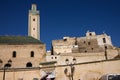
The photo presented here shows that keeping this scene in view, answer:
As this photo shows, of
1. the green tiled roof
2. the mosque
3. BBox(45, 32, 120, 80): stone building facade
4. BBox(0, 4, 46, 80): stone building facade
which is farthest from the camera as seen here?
the green tiled roof

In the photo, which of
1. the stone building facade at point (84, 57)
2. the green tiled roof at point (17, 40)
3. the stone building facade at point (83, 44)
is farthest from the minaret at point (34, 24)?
the green tiled roof at point (17, 40)

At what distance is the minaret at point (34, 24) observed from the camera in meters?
69.3

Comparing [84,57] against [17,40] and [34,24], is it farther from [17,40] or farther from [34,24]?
[34,24]

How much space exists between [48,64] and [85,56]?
76.7ft

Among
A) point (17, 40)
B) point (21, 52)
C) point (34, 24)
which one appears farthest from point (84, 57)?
point (34, 24)

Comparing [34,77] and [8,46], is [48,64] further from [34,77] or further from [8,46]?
[8,46]

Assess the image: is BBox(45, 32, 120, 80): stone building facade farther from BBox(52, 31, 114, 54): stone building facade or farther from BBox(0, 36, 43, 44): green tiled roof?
BBox(0, 36, 43, 44): green tiled roof

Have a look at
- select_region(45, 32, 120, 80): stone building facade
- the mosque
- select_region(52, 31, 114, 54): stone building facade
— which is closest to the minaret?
the mosque

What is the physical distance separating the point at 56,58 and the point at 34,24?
18248 mm

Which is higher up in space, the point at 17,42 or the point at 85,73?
the point at 17,42

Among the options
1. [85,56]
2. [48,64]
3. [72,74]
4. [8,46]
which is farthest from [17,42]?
[72,74]

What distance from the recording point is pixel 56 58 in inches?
2196

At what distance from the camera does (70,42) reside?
2584 inches

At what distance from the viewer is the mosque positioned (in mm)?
27375
